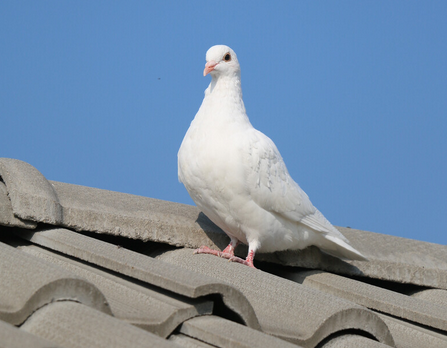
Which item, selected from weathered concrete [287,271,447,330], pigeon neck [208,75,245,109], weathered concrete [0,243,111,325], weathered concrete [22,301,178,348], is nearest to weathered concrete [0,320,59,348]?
weathered concrete [22,301,178,348]

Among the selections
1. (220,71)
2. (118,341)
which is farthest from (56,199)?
(118,341)

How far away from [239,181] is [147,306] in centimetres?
178

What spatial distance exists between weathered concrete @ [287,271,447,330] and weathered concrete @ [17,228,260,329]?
1.19 metres

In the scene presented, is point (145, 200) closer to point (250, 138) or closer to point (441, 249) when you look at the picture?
point (250, 138)

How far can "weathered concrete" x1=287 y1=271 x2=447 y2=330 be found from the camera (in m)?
3.12

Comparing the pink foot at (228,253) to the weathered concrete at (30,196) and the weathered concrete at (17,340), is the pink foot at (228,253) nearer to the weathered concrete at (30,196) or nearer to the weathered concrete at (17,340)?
the weathered concrete at (30,196)

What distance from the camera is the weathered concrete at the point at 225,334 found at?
202cm

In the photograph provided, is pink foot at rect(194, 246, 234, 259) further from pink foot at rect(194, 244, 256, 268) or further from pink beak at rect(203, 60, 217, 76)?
pink beak at rect(203, 60, 217, 76)

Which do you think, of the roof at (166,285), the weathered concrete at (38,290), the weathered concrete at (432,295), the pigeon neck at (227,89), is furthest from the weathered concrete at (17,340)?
the weathered concrete at (432,295)

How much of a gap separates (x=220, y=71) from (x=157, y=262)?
2087mm

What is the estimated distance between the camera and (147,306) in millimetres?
2320

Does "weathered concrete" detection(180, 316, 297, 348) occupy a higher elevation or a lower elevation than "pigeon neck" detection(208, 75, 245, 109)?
lower

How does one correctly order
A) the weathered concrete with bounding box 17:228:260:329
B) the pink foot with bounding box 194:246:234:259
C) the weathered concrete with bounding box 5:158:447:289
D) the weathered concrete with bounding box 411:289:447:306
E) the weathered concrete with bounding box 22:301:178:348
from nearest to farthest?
1. the weathered concrete with bounding box 22:301:178:348
2. the weathered concrete with bounding box 17:228:260:329
3. the weathered concrete with bounding box 5:158:447:289
4. the pink foot with bounding box 194:246:234:259
5. the weathered concrete with bounding box 411:289:447:306

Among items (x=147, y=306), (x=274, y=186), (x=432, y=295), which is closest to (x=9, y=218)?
(x=147, y=306)
